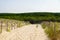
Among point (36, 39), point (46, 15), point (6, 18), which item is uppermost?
point (36, 39)

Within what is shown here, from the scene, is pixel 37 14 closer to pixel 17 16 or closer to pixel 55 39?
pixel 17 16

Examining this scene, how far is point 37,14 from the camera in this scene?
2789 centimetres

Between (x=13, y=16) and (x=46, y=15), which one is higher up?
(x=46, y=15)

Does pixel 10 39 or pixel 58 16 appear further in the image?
pixel 58 16

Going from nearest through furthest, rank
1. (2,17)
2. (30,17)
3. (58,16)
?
1. (58,16)
2. (30,17)
3. (2,17)

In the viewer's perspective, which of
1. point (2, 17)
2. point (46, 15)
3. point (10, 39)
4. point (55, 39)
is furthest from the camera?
point (2, 17)

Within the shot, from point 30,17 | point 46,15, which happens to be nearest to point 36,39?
point 46,15

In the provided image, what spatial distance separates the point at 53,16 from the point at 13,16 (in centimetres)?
944

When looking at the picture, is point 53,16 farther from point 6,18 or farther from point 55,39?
point 55,39

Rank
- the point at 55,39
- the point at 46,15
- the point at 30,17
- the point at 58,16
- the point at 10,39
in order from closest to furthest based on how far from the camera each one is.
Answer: the point at 55,39 → the point at 10,39 → the point at 58,16 → the point at 46,15 → the point at 30,17

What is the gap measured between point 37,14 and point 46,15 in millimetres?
2645

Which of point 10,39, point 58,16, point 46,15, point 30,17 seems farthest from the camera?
point 30,17

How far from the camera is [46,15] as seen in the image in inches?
1005

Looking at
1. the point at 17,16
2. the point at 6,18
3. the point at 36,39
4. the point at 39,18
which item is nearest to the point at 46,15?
the point at 39,18
